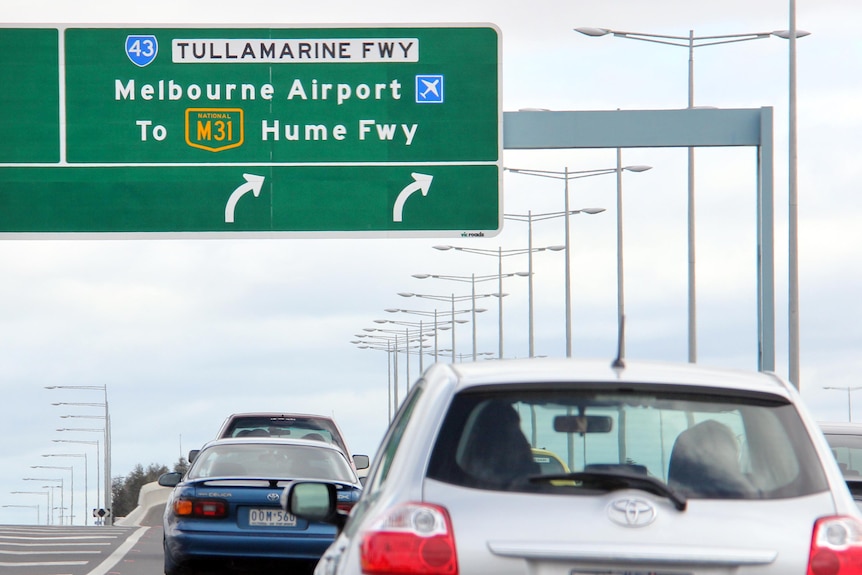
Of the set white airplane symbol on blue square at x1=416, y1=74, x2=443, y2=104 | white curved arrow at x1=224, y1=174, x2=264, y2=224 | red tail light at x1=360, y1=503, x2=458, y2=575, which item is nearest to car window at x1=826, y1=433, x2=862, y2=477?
white airplane symbol on blue square at x1=416, y1=74, x2=443, y2=104

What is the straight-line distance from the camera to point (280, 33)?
2102 centimetres

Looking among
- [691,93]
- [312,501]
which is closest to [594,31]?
[691,93]

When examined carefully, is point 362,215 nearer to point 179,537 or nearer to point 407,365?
point 179,537

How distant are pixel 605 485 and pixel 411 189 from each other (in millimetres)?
15401

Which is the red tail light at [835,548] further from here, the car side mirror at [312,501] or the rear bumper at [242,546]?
the rear bumper at [242,546]

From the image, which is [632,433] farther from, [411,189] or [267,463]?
[411,189]

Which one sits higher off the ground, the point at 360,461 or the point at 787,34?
the point at 787,34

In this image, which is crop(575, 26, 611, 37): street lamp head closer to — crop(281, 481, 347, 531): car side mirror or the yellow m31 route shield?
the yellow m31 route shield

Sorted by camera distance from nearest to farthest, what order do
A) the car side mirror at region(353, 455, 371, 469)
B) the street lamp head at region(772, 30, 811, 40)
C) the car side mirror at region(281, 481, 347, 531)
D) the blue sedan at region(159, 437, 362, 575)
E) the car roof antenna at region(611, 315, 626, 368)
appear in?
the car roof antenna at region(611, 315, 626, 368), the car side mirror at region(281, 481, 347, 531), the blue sedan at region(159, 437, 362, 575), the car side mirror at region(353, 455, 371, 469), the street lamp head at region(772, 30, 811, 40)

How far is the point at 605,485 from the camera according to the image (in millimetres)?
5590

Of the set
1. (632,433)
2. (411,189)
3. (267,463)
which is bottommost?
(267,463)

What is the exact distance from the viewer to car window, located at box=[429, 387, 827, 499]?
5.70 metres

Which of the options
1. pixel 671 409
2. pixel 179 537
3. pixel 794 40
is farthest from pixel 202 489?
pixel 794 40

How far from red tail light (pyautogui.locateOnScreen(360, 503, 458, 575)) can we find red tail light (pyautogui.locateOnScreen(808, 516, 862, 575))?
110cm
